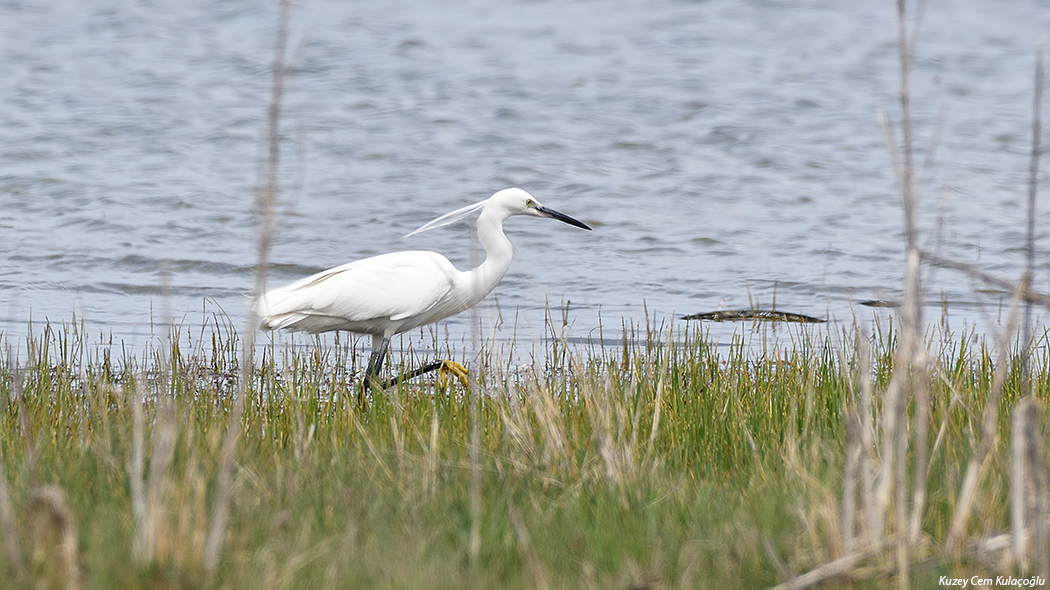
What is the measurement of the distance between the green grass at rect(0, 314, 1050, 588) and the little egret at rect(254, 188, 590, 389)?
64.5 inches

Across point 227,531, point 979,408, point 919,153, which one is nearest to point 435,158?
point 919,153

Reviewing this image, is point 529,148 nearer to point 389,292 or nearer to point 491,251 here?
point 491,251

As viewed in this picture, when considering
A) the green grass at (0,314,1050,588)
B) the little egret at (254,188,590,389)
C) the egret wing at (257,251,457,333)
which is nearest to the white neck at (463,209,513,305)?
the little egret at (254,188,590,389)

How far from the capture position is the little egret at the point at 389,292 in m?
6.36

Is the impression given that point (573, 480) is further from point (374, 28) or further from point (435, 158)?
point (374, 28)

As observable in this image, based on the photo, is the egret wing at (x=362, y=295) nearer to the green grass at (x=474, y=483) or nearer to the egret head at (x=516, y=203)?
the egret head at (x=516, y=203)

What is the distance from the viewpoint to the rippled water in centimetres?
913

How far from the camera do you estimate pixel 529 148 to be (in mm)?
13500

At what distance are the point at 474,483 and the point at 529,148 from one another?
11.0 m

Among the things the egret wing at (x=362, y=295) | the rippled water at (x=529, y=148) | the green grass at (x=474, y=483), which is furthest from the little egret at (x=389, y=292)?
the green grass at (x=474, y=483)

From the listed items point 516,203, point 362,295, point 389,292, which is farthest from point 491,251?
point 362,295

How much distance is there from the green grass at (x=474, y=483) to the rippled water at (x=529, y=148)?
1.83 m

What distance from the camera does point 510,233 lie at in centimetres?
1085

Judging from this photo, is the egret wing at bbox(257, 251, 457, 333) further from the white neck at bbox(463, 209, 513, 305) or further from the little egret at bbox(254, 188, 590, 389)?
the white neck at bbox(463, 209, 513, 305)
